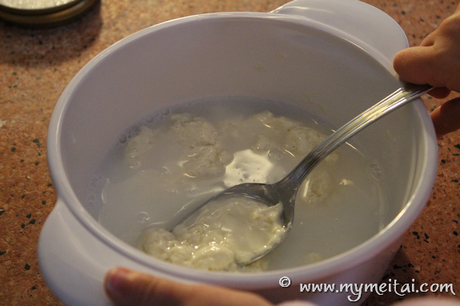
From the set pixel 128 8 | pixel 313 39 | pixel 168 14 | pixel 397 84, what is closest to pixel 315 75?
pixel 313 39

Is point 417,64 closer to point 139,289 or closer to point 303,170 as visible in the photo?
point 303,170

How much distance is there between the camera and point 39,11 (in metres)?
0.98

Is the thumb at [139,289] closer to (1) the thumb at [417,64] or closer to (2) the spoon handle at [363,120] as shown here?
(2) the spoon handle at [363,120]

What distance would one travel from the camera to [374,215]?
26.4 inches

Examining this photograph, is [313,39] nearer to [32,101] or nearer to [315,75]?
[315,75]

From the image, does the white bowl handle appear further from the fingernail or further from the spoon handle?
the fingernail

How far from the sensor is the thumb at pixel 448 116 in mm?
656

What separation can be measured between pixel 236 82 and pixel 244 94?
1.4 inches

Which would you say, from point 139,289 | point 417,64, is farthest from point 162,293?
point 417,64

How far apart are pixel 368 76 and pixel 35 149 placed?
0.65 meters

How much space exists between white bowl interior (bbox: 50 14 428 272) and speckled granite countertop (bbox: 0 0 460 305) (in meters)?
0.11

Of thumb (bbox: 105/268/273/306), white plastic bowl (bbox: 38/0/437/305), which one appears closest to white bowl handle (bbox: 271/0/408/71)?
white plastic bowl (bbox: 38/0/437/305)

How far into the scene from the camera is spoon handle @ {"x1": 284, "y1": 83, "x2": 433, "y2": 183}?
591 mm

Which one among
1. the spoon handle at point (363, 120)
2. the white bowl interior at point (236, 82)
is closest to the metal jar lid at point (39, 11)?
the white bowl interior at point (236, 82)
